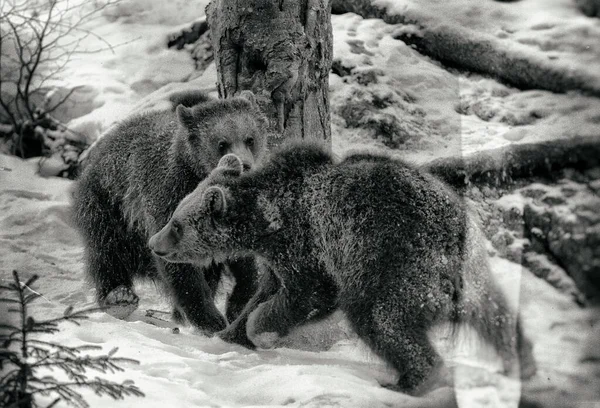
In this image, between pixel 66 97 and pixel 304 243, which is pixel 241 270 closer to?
pixel 304 243

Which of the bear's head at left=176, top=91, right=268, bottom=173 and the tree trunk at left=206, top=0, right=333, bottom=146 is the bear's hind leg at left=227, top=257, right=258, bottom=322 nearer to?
the bear's head at left=176, top=91, right=268, bottom=173

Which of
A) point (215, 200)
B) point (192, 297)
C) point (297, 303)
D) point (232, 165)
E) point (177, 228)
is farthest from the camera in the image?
point (192, 297)

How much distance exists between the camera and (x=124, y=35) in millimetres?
11414

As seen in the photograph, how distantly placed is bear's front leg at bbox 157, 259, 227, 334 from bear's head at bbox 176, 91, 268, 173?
81cm

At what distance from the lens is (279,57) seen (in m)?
5.92

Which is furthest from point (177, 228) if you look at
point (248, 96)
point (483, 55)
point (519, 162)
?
point (483, 55)

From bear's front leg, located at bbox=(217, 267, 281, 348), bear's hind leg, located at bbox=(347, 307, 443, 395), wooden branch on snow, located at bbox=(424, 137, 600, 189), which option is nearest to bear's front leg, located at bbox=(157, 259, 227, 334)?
bear's front leg, located at bbox=(217, 267, 281, 348)

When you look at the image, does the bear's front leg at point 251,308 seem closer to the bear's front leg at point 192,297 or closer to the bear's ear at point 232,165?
the bear's front leg at point 192,297

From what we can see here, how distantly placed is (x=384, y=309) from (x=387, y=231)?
18.8 inches

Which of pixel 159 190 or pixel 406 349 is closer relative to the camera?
pixel 406 349

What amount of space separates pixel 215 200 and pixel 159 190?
1085 mm

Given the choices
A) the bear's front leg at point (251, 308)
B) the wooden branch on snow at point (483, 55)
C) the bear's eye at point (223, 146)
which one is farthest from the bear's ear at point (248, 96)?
the wooden branch on snow at point (483, 55)

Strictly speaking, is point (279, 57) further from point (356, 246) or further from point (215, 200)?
point (356, 246)

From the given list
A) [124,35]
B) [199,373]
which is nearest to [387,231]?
[199,373]
